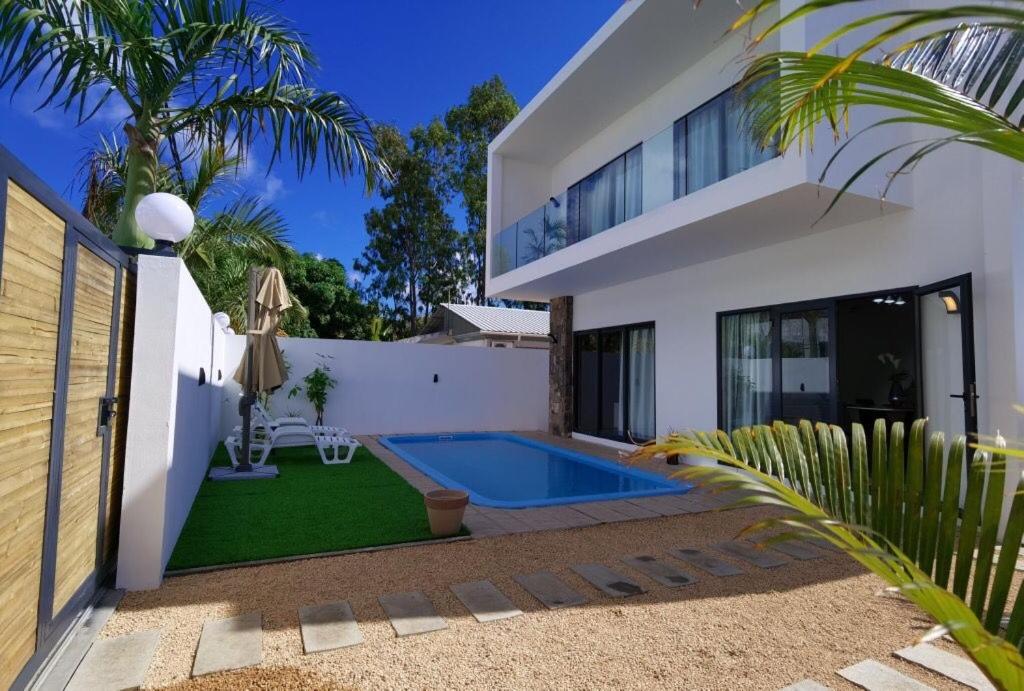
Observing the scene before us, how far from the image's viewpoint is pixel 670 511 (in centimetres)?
638

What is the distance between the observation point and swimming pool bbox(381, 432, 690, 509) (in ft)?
24.9

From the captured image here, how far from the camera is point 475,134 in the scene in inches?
1011

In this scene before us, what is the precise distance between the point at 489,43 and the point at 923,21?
2463 centimetres

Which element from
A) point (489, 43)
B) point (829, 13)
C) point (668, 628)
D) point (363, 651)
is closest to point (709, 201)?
point (829, 13)

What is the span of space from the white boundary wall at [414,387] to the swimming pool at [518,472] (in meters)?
0.88

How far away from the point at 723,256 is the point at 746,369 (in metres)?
1.85

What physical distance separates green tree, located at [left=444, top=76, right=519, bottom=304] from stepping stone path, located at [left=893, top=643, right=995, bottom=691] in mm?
22653

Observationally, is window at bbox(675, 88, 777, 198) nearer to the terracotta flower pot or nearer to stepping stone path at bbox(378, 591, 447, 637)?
the terracotta flower pot

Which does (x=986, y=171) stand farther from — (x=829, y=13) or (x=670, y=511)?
(x=670, y=511)

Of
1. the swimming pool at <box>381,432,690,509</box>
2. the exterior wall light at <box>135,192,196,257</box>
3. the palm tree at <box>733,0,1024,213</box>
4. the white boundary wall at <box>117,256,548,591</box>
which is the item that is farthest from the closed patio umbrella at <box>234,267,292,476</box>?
the palm tree at <box>733,0,1024,213</box>

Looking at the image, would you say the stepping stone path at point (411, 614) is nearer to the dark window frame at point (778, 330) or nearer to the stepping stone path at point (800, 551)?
the stepping stone path at point (800, 551)

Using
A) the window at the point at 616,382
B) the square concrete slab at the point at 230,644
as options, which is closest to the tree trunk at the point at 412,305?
the window at the point at 616,382

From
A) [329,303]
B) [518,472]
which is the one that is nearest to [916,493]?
[518,472]

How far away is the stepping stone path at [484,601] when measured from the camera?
3.64 meters
